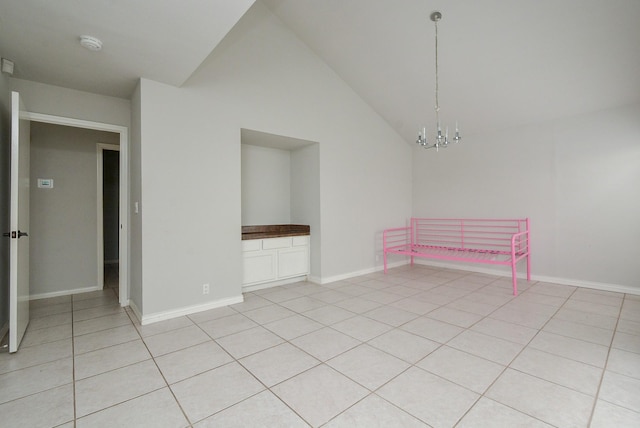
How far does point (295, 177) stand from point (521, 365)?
144 inches

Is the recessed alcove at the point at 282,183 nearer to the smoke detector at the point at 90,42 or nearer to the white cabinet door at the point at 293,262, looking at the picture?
the white cabinet door at the point at 293,262

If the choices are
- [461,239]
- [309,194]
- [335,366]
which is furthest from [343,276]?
[335,366]

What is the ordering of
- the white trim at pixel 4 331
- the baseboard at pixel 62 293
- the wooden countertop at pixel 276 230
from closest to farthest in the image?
the white trim at pixel 4 331
the baseboard at pixel 62 293
the wooden countertop at pixel 276 230

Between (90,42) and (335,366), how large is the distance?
9.83 feet

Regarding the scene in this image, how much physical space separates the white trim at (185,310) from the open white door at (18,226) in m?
0.87

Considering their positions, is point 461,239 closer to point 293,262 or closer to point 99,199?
point 293,262

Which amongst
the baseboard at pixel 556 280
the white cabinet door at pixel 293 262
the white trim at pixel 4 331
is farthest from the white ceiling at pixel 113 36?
the baseboard at pixel 556 280

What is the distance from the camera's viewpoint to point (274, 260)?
4074mm

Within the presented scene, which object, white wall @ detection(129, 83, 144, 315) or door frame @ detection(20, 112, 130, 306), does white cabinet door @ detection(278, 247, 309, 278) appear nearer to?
white wall @ detection(129, 83, 144, 315)

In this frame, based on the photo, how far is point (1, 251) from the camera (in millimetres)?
2605

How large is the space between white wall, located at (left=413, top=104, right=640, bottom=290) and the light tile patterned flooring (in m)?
0.67

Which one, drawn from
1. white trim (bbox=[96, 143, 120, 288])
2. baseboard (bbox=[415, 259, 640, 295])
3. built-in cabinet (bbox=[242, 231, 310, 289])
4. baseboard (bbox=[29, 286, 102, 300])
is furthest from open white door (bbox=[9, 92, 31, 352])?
baseboard (bbox=[415, 259, 640, 295])

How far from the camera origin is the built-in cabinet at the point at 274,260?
12.6ft

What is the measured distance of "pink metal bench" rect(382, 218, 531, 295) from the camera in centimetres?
444
